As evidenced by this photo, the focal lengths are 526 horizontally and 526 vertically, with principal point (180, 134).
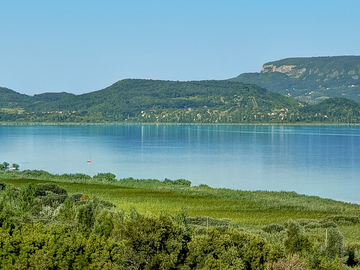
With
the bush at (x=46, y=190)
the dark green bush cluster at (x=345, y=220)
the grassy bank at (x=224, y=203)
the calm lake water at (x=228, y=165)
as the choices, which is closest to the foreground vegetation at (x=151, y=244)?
the dark green bush cluster at (x=345, y=220)

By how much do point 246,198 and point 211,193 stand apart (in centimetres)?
307

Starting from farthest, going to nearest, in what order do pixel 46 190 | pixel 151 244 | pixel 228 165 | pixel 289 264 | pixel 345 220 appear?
1. pixel 228 165
2. pixel 46 190
3. pixel 345 220
4. pixel 151 244
5. pixel 289 264

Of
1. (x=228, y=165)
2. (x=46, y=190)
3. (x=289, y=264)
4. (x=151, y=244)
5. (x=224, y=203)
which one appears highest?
(x=151, y=244)

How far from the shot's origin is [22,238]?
18625 millimetres

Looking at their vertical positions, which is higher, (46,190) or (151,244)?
(151,244)

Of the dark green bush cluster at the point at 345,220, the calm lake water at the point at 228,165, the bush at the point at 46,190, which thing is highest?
the bush at the point at 46,190

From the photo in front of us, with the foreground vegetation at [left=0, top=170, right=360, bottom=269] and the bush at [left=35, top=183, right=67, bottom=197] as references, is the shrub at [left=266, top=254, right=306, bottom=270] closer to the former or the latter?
the foreground vegetation at [left=0, top=170, right=360, bottom=269]

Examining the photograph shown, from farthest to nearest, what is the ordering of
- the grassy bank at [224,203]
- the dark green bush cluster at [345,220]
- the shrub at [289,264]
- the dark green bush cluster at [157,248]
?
1. the grassy bank at [224,203]
2. the dark green bush cluster at [345,220]
3. the dark green bush cluster at [157,248]
4. the shrub at [289,264]

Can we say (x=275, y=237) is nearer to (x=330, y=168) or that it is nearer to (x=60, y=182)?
(x=60, y=182)

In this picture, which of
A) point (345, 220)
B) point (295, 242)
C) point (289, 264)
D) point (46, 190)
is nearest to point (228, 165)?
point (46, 190)

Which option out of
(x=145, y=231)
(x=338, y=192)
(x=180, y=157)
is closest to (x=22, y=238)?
(x=145, y=231)

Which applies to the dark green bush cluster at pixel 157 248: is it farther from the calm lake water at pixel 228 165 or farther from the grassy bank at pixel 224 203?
the calm lake water at pixel 228 165

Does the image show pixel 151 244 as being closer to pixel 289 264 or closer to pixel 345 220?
pixel 289 264

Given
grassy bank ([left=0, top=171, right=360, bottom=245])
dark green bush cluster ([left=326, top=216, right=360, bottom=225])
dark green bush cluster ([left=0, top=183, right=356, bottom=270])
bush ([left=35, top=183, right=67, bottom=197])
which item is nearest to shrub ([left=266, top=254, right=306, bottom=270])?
dark green bush cluster ([left=0, top=183, right=356, bottom=270])
